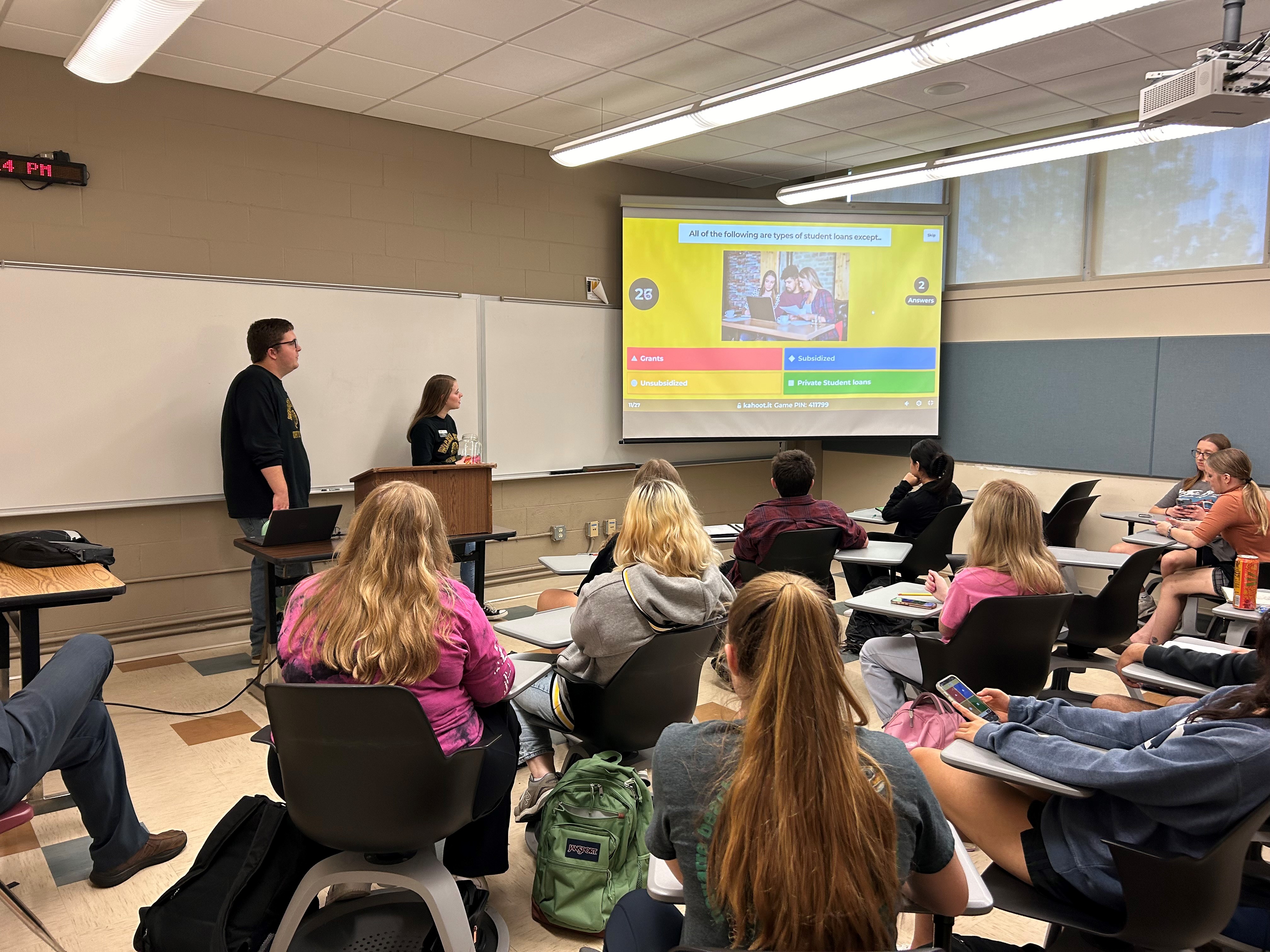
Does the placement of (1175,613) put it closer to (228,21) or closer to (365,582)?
(365,582)

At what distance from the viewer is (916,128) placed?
561cm

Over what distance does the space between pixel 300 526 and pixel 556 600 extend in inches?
49.3

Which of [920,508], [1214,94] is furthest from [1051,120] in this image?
[1214,94]

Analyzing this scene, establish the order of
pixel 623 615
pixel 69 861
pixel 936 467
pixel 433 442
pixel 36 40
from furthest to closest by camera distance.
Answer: pixel 433 442 < pixel 936 467 < pixel 36 40 < pixel 69 861 < pixel 623 615

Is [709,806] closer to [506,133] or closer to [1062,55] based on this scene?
[1062,55]

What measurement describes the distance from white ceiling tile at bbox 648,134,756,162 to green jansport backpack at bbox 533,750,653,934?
4547 mm

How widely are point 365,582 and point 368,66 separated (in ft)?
11.2

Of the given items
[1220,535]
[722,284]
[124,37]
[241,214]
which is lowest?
[1220,535]

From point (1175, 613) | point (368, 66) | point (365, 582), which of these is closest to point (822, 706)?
point (365, 582)

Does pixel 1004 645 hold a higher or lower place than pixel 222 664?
higher

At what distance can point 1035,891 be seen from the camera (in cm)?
167

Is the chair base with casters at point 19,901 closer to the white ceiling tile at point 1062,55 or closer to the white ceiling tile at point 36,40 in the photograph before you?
the white ceiling tile at point 36,40

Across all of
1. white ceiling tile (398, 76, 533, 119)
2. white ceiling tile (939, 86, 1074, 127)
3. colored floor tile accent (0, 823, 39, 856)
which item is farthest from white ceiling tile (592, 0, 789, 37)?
colored floor tile accent (0, 823, 39, 856)

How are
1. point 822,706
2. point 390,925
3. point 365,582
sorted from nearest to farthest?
point 822,706 → point 365,582 → point 390,925
